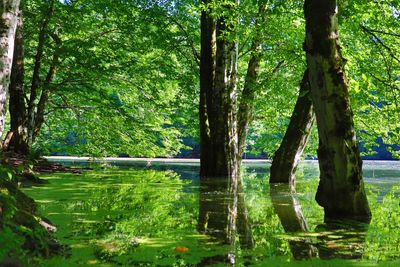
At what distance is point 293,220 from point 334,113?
157 cm

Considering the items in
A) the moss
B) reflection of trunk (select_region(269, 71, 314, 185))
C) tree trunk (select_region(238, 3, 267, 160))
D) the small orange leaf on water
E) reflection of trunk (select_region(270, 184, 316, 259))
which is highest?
tree trunk (select_region(238, 3, 267, 160))

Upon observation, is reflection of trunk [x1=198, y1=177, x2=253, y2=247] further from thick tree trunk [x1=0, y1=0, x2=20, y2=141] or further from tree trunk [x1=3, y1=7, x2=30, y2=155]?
tree trunk [x1=3, y1=7, x2=30, y2=155]

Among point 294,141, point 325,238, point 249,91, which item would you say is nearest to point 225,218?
point 325,238

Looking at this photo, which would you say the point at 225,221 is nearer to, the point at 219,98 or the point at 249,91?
the point at 219,98

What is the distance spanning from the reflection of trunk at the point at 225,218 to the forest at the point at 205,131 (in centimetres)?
4

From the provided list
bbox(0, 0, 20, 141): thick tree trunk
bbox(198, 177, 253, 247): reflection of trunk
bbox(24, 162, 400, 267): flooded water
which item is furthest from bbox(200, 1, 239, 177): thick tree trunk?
bbox(0, 0, 20, 141): thick tree trunk

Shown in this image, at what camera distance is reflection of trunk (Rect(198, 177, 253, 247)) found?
193 inches

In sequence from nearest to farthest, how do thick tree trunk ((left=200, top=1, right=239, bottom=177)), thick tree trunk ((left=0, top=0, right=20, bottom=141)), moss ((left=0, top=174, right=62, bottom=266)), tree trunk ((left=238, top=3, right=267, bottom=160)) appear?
moss ((left=0, top=174, right=62, bottom=266)) < thick tree trunk ((left=0, top=0, right=20, bottom=141)) < thick tree trunk ((left=200, top=1, right=239, bottom=177)) < tree trunk ((left=238, top=3, right=267, bottom=160))

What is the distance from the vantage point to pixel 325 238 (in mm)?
4848

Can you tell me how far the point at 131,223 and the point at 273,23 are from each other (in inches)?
343

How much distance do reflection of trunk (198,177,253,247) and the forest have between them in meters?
0.04

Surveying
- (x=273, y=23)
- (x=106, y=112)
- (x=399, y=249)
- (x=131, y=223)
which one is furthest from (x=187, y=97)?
(x=399, y=249)

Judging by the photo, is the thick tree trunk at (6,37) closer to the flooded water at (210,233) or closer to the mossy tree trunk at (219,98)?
the flooded water at (210,233)

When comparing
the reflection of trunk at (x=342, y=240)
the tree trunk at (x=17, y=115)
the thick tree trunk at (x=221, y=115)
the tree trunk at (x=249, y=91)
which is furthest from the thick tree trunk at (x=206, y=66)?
the reflection of trunk at (x=342, y=240)
